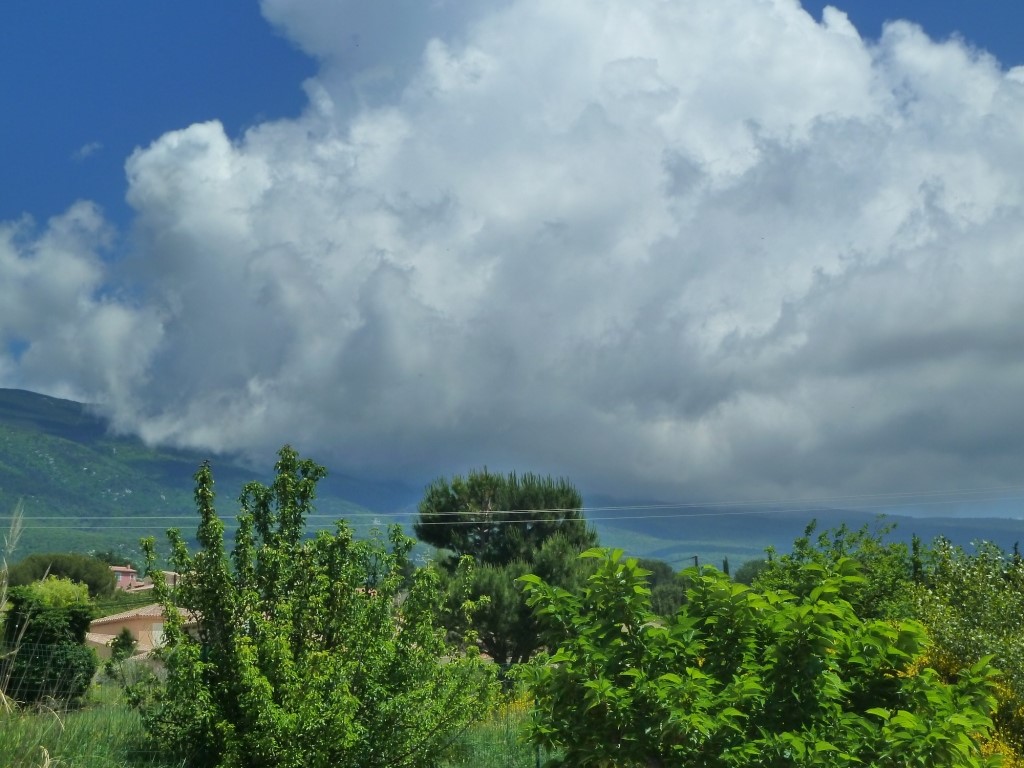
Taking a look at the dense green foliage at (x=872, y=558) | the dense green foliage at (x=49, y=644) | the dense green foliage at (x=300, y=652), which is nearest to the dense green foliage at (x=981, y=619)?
the dense green foliage at (x=872, y=558)

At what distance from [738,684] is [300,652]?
5.37 meters

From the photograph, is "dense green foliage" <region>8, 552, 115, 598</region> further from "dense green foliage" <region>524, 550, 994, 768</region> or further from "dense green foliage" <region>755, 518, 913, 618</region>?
"dense green foliage" <region>524, 550, 994, 768</region>

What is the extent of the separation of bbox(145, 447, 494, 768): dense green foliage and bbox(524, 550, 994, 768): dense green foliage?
3050 mm

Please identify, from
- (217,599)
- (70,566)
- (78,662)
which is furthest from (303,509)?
(70,566)

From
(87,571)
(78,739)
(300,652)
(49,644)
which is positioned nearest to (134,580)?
(87,571)

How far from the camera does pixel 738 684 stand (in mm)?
7250

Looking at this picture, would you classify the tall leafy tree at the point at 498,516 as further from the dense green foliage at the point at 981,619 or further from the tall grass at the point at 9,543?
the tall grass at the point at 9,543

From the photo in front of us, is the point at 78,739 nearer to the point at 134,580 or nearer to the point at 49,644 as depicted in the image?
the point at 49,644

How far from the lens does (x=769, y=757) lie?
23.1 feet

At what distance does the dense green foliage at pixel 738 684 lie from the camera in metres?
7.06

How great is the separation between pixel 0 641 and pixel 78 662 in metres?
13.9

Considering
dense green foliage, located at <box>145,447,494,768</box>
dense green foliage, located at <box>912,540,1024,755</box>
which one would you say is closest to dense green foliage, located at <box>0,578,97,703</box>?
dense green foliage, located at <box>145,447,494,768</box>

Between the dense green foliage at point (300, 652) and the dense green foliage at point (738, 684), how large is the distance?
10.0 feet

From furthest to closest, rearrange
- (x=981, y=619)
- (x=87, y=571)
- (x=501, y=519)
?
(x=87, y=571)
(x=501, y=519)
(x=981, y=619)
